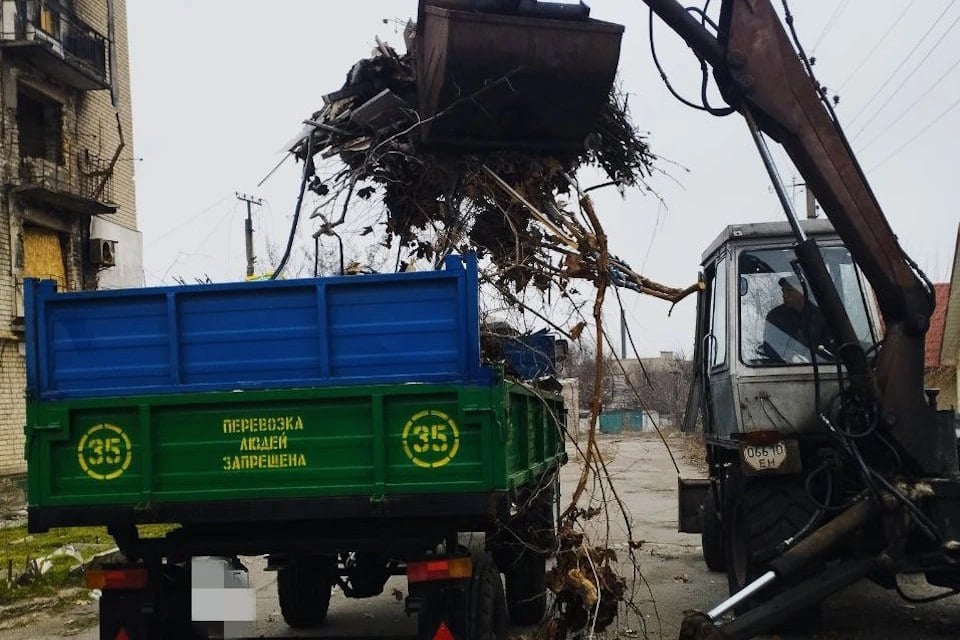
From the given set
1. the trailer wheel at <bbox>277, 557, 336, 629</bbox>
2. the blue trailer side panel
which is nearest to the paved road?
the trailer wheel at <bbox>277, 557, 336, 629</bbox>

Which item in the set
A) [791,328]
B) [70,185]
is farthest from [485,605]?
[70,185]

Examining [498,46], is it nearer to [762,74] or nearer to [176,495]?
[762,74]

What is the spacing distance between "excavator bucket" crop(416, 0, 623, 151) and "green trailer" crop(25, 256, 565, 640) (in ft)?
5.77

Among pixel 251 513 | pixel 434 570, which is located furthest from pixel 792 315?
pixel 251 513

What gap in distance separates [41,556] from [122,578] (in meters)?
6.74

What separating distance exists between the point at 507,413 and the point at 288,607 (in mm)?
3661

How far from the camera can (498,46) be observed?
6.21 metres

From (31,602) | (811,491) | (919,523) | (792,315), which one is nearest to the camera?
(919,523)

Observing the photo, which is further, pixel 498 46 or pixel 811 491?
pixel 811 491

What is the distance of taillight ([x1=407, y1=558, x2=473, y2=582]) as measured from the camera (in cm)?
506

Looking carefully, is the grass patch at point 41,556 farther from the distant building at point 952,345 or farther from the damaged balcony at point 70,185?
the distant building at point 952,345

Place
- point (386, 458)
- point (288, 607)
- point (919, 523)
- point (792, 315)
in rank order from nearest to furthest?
point (386, 458) → point (919, 523) → point (792, 315) → point (288, 607)

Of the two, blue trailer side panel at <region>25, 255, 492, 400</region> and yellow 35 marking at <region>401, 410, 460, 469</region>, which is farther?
blue trailer side panel at <region>25, 255, 492, 400</region>

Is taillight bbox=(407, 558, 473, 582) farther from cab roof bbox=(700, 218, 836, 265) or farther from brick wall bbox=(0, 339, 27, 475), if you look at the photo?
brick wall bbox=(0, 339, 27, 475)
